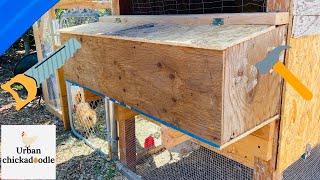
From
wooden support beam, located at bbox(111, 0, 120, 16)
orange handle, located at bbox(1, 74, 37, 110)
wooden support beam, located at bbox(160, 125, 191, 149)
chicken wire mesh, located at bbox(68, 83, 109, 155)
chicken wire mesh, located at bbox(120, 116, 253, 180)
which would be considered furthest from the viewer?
chicken wire mesh, located at bbox(68, 83, 109, 155)

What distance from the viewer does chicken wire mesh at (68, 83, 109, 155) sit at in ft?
13.1

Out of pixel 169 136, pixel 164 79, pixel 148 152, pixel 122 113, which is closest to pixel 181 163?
pixel 148 152

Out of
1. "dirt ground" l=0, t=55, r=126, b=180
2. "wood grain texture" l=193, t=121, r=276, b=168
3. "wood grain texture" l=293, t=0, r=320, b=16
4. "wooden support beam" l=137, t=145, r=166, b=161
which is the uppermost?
"wood grain texture" l=293, t=0, r=320, b=16

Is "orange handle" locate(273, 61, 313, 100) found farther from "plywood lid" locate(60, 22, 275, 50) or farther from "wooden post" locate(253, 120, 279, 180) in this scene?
"wooden post" locate(253, 120, 279, 180)

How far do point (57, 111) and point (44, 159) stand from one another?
8.56 ft

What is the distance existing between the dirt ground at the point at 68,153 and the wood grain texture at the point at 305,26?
2322 millimetres

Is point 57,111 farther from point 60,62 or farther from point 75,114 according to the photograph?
point 60,62

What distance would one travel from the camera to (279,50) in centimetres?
128

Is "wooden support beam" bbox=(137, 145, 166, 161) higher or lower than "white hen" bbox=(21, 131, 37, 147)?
lower

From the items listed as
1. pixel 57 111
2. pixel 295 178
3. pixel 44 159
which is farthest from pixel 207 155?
pixel 57 111

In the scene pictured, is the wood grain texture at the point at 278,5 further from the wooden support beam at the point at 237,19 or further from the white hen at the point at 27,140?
the white hen at the point at 27,140

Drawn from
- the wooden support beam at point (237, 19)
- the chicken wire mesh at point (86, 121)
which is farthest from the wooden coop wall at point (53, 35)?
→ the wooden support beam at point (237, 19)

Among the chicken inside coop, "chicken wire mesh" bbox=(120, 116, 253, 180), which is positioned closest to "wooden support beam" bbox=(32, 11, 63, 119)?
the chicken inside coop

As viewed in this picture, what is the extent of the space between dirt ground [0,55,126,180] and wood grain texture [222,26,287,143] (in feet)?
7.01
